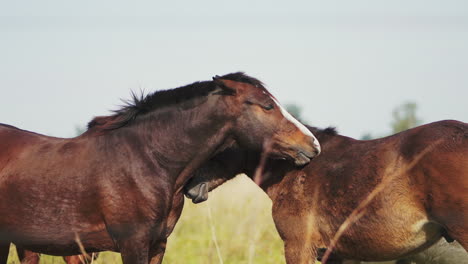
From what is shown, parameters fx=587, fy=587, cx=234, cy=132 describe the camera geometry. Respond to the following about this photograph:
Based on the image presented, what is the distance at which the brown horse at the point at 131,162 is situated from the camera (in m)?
4.63

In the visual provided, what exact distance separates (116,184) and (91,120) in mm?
842

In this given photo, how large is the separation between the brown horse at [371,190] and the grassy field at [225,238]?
2.87 ft

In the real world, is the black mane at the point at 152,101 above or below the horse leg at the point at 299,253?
above

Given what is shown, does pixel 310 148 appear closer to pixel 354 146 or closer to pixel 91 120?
pixel 354 146

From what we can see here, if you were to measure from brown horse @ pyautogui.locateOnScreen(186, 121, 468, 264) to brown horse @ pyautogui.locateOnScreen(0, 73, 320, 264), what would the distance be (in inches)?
17.0

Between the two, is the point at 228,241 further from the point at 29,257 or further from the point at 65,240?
the point at 65,240

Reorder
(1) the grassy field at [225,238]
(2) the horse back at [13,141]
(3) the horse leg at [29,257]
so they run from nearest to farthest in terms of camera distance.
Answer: (2) the horse back at [13,141]
(3) the horse leg at [29,257]
(1) the grassy field at [225,238]

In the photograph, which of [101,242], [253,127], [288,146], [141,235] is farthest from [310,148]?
[101,242]

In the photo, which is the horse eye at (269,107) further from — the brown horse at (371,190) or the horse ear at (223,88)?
the brown horse at (371,190)

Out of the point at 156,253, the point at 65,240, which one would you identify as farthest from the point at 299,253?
the point at 65,240

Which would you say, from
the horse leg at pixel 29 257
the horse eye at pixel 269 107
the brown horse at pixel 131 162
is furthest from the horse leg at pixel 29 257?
the horse eye at pixel 269 107

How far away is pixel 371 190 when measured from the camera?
493 centimetres

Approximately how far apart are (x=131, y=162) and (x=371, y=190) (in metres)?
2.01

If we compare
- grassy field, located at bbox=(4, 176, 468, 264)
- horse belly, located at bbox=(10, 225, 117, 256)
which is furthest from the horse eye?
horse belly, located at bbox=(10, 225, 117, 256)
